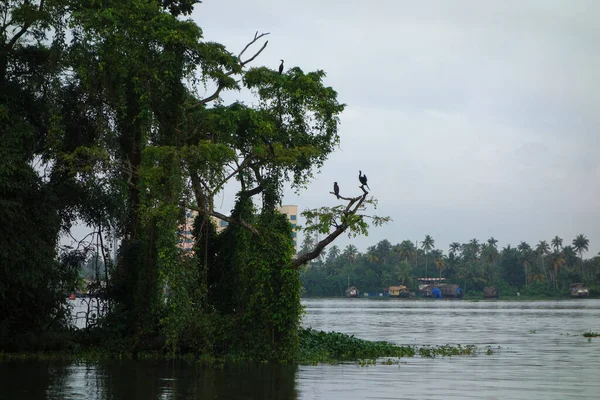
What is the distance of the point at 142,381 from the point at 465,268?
13355cm

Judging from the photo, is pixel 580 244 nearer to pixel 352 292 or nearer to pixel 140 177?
pixel 352 292

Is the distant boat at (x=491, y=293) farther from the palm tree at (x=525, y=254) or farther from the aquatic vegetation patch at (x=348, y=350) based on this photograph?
the aquatic vegetation patch at (x=348, y=350)

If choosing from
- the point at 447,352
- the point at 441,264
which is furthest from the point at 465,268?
the point at 447,352

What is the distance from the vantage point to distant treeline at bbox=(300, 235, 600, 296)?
139 metres

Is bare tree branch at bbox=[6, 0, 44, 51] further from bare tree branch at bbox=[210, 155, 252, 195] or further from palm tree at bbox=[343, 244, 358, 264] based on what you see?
palm tree at bbox=[343, 244, 358, 264]

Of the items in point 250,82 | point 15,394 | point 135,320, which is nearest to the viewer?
point 15,394

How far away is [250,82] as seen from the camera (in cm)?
2736

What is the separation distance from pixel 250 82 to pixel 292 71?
1564mm

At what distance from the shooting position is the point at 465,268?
14675 centimetres

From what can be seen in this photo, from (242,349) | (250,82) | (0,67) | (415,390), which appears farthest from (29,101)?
(415,390)

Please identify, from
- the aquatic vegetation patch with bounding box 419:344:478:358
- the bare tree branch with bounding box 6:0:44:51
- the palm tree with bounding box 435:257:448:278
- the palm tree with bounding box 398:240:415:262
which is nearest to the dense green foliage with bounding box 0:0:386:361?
the bare tree branch with bounding box 6:0:44:51

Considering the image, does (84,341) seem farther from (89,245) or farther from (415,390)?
(415,390)

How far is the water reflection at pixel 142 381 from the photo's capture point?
15.8m

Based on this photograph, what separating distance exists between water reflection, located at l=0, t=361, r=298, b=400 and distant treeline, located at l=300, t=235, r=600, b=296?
120085mm
